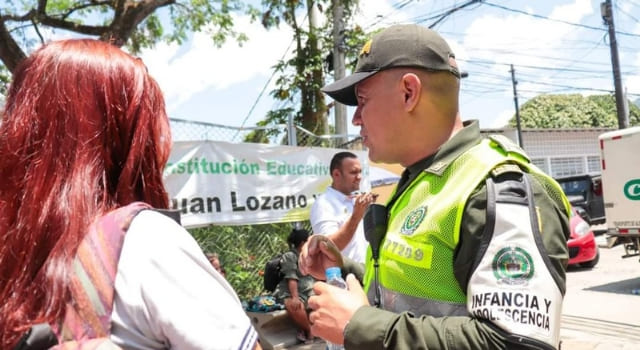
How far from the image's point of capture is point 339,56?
9109 mm

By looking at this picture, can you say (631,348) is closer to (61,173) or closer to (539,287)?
(539,287)

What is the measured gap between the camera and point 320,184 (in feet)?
20.4

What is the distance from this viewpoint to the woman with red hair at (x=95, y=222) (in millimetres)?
931

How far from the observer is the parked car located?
1444cm

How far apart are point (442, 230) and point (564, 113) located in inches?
1751

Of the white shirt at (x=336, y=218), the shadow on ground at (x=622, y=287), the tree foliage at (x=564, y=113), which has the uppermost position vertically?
the white shirt at (x=336, y=218)

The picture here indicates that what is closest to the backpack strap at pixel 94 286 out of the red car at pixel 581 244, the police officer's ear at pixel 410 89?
the police officer's ear at pixel 410 89

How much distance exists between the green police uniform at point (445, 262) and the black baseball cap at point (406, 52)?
0.28 m

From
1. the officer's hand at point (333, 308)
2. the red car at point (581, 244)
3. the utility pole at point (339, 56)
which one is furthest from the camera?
the red car at point (581, 244)

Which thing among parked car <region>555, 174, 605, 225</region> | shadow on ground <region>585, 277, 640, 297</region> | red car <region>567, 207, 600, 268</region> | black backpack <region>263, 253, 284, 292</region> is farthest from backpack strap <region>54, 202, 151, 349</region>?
parked car <region>555, 174, 605, 225</region>

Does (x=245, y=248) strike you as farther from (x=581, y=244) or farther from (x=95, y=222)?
(x=581, y=244)

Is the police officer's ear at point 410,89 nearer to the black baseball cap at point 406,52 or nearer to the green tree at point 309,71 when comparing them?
the black baseball cap at point 406,52

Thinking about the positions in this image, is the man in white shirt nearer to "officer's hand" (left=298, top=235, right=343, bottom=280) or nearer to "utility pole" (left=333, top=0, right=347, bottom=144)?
"officer's hand" (left=298, top=235, right=343, bottom=280)

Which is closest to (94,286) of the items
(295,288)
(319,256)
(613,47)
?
(319,256)
